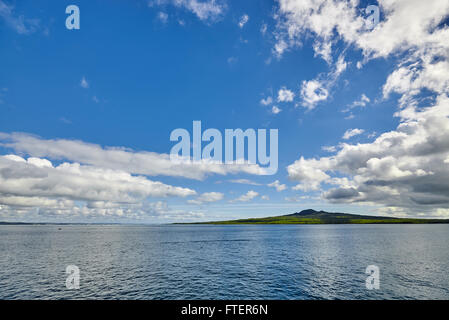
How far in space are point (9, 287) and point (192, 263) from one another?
127 feet

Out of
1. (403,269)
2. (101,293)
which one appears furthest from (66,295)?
(403,269)

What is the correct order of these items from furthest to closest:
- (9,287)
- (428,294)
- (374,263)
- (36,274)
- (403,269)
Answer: (374,263)
(403,269)
(36,274)
(9,287)
(428,294)

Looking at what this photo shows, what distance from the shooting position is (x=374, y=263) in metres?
63.9

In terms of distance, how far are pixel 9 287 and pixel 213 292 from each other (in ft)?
125

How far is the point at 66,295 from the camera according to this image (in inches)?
1544
